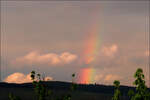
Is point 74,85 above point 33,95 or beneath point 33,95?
above

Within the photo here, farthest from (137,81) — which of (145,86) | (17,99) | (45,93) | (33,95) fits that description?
(33,95)

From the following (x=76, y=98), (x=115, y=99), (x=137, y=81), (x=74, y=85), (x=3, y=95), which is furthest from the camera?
(x=76, y=98)

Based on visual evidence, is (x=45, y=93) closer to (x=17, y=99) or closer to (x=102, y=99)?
(x=17, y=99)

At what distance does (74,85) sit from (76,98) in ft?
165

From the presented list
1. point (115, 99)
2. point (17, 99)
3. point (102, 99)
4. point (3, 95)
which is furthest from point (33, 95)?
point (115, 99)

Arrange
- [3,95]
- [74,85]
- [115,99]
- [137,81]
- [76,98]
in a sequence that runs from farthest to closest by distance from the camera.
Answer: [76,98] → [3,95] → [74,85] → [115,99] → [137,81]

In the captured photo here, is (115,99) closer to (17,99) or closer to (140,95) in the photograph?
(140,95)

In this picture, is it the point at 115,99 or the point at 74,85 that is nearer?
the point at 115,99

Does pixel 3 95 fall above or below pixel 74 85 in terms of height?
below

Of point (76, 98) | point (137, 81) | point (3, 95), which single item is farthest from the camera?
point (76, 98)

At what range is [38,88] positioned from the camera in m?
25.7

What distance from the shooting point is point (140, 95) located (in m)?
20.2

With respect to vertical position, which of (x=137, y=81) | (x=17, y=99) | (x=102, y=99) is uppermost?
(x=137, y=81)

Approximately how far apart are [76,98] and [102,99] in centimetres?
611
